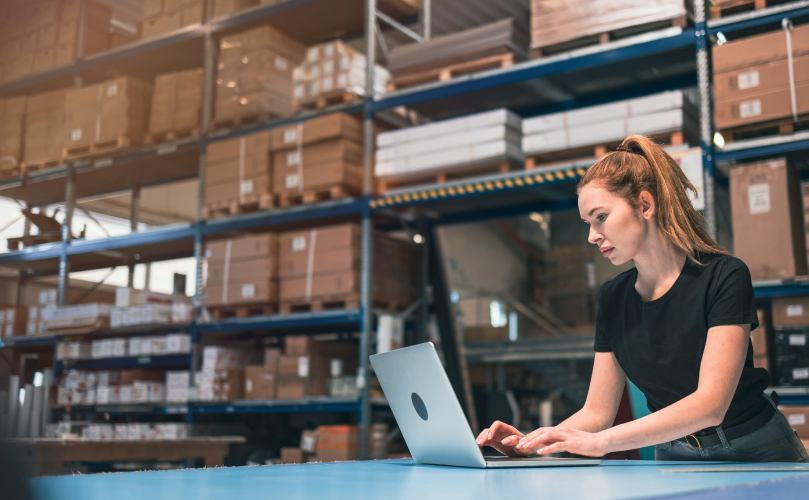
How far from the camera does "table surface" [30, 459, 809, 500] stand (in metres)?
1.24

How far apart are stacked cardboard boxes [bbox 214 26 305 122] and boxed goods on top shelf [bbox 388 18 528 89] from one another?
1.35 metres

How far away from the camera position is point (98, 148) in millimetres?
8898

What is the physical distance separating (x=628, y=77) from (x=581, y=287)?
8.86m

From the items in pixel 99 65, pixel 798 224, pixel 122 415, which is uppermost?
pixel 99 65

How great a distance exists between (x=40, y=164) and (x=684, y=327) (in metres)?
9.24

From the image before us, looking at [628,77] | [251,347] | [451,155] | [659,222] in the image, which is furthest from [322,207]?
[659,222]

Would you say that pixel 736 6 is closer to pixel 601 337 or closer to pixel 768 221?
pixel 768 221

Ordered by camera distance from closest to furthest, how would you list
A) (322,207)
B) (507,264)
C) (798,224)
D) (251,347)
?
(798,224)
(322,207)
(251,347)
(507,264)

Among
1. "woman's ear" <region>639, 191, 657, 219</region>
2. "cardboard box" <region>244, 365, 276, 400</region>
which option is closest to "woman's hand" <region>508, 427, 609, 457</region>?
"woman's ear" <region>639, 191, 657, 219</region>

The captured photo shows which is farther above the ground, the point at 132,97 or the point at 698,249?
the point at 132,97

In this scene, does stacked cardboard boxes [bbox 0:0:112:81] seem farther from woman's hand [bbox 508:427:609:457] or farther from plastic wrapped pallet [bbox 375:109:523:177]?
woman's hand [bbox 508:427:609:457]

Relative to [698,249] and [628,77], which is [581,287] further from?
[698,249]

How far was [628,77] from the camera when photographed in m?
6.62

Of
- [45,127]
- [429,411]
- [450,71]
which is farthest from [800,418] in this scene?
[45,127]
